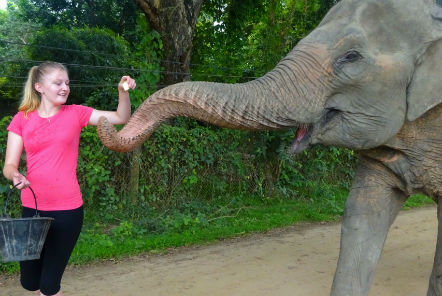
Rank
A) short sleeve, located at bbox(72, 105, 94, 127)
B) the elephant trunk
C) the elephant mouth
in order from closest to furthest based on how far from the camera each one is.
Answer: the elephant trunk
the elephant mouth
short sleeve, located at bbox(72, 105, 94, 127)

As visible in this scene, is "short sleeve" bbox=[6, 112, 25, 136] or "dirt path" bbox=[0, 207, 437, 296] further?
"dirt path" bbox=[0, 207, 437, 296]

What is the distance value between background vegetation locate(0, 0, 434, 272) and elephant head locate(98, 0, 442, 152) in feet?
11.2

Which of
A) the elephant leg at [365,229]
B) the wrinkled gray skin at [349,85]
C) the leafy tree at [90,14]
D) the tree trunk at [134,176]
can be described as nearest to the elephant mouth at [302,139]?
the wrinkled gray skin at [349,85]

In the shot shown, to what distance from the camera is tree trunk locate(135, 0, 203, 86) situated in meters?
8.38

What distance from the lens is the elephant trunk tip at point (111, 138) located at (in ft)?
8.98

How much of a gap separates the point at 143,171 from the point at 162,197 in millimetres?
538

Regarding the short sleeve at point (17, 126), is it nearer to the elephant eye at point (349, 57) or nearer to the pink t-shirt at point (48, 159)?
the pink t-shirt at point (48, 159)

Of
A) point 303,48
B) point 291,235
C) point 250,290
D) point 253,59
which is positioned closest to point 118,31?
point 253,59

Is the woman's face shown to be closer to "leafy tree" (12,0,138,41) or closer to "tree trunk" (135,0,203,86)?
"tree trunk" (135,0,203,86)

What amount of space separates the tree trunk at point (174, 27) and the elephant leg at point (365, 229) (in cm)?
497

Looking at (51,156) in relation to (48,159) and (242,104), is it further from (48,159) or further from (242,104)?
(242,104)

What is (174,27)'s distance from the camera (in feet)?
28.2

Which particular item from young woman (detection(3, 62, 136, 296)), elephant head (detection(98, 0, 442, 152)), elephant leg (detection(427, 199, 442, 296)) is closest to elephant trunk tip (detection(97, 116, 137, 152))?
elephant head (detection(98, 0, 442, 152))

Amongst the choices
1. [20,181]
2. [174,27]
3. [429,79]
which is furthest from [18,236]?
[174,27]
